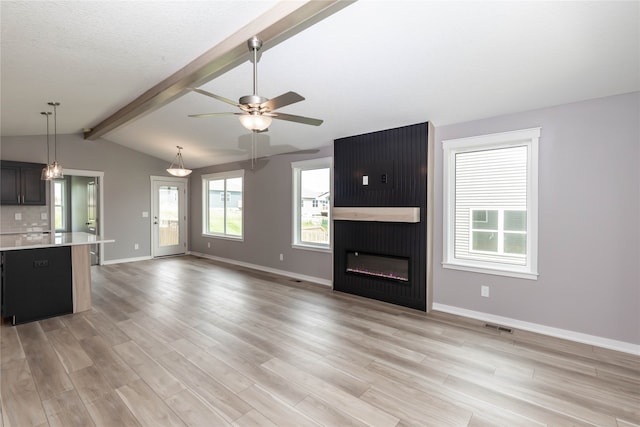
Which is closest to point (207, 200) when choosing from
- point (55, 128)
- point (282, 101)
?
point (55, 128)

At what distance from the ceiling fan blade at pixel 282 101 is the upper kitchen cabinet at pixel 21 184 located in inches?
240

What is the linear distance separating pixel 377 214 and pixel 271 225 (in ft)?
8.89

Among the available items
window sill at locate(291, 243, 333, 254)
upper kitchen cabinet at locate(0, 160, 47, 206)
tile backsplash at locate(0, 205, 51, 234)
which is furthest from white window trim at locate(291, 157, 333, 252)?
tile backsplash at locate(0, 205, 51, 234)

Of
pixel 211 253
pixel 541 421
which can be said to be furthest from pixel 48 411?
pixel 211 253

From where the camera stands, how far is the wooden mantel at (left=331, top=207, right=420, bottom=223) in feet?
13.2

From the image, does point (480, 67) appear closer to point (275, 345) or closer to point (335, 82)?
point (335, 82)

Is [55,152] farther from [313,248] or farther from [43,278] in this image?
[313,248]

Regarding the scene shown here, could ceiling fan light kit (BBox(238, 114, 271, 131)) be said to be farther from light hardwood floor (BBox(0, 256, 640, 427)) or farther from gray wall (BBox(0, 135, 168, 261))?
gray wall (BBox(0, 135, 168, 261))

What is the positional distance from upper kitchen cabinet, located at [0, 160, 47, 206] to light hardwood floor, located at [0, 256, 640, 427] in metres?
3.39

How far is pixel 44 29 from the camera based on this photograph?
7.89 feet

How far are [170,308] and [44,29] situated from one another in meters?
3.22

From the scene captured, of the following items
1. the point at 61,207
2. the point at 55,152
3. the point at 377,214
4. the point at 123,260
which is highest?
the point at 55,152

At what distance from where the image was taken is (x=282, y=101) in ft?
6.99

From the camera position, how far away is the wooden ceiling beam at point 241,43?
2152 millimetres
